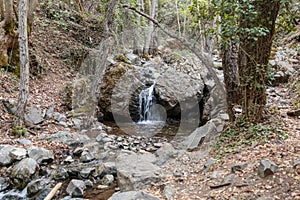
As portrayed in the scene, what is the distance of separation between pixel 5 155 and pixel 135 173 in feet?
8.89

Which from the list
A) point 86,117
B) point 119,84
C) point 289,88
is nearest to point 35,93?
point 86,117

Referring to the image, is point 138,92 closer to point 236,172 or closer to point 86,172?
point 86,172

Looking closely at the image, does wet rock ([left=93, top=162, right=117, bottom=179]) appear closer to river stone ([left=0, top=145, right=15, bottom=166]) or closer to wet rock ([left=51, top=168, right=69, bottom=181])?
wet rock ([left=51, top=168, right=69, bottom=181])

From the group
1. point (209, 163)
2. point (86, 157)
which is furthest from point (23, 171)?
point (209, 163)

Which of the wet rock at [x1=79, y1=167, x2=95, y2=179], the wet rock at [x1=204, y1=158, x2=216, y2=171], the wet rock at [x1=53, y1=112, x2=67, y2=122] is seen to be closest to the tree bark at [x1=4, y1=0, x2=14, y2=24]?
the wet rock at [x1=53, y1=112, x2=67, y2=122]

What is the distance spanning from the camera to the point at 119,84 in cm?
912

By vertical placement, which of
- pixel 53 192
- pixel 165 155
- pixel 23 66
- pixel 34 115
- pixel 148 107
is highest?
pixel 23 66

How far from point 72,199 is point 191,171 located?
6.32ft

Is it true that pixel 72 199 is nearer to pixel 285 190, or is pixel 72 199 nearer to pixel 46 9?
pixel 285 190

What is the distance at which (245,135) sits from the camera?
4.32 meters

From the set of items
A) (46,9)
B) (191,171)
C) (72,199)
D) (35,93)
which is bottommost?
(72,199)

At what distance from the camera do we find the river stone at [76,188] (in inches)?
163

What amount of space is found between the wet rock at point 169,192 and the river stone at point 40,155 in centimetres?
274

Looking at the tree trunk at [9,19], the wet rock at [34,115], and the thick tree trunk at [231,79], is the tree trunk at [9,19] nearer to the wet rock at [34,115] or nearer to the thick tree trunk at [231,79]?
the wet rock at [34,115]
